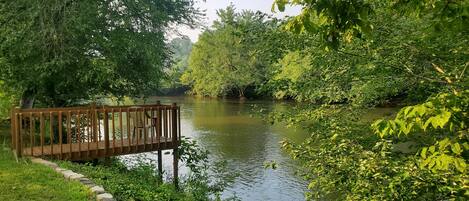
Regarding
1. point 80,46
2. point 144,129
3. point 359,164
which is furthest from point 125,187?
point 80,46

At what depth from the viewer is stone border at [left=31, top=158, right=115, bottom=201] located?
5.64 m

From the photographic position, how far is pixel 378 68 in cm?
555

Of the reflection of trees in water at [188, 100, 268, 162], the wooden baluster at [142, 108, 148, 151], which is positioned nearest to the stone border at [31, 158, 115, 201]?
the wooden baluster at [142, 108, 148, 151]

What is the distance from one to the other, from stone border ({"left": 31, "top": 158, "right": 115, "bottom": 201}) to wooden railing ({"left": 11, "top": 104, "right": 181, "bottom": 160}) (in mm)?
590

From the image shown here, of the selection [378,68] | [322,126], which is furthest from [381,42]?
[322,126]

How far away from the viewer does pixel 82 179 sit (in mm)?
6457

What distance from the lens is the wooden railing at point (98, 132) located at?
8078 mm

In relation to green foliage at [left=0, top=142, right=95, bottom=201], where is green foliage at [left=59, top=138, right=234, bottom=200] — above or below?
below

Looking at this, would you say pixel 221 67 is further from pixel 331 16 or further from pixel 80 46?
pixel 331 16

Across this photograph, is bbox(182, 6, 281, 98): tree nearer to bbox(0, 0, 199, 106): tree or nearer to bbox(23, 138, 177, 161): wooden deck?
bbox(0, 0, 199, 106): tree

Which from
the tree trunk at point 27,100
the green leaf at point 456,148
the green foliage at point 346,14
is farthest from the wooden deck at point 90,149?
the green leaf at point 456,148

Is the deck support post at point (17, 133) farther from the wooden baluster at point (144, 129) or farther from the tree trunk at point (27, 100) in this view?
the tree trunk at point (27, 100)

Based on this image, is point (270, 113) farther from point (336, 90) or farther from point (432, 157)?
point (432, 157)

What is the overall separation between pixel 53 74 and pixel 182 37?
3612 millimetres
